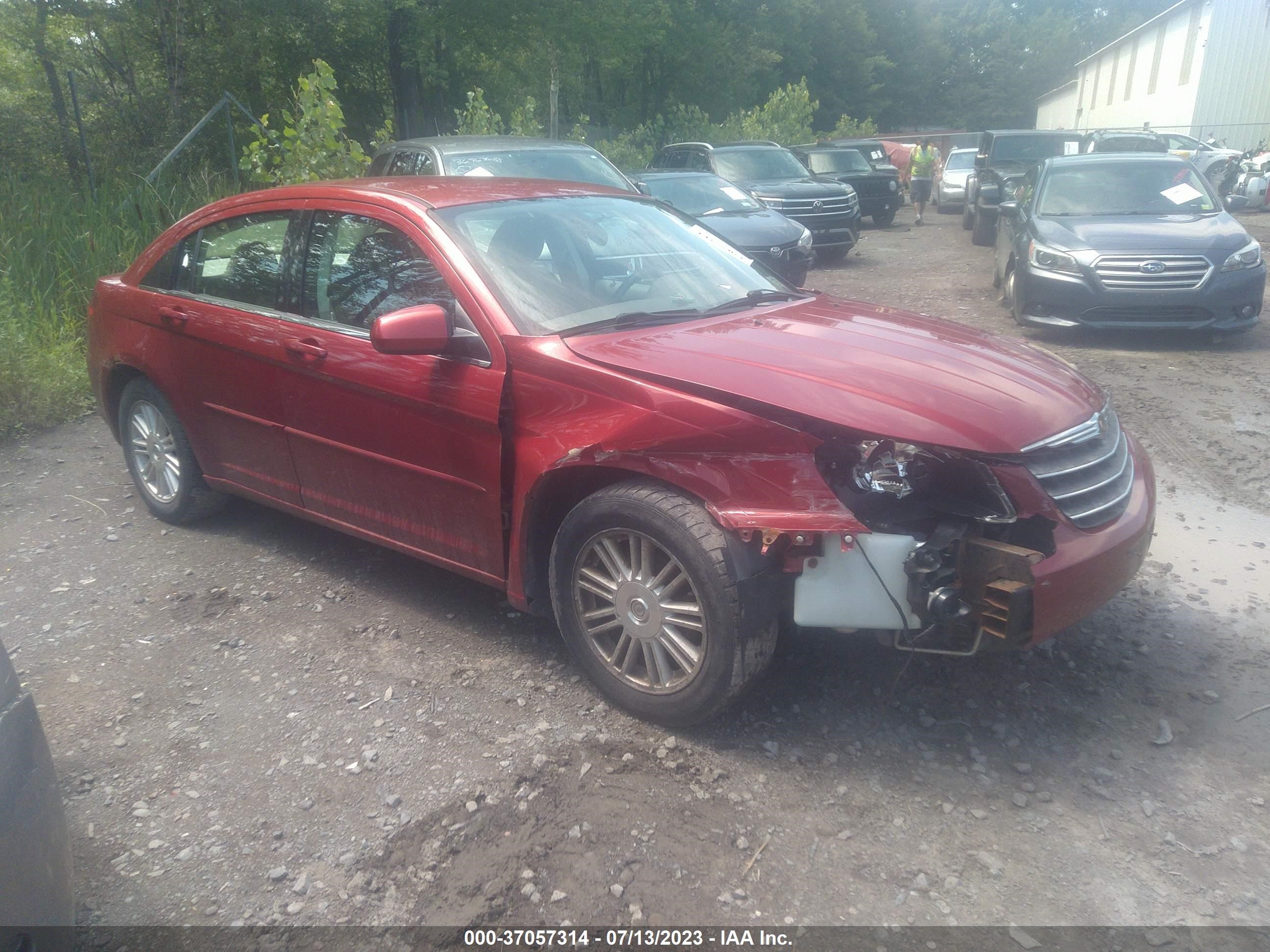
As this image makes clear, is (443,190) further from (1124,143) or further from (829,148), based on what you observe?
(829,148)

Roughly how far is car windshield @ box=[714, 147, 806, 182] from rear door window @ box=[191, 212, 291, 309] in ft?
38.4

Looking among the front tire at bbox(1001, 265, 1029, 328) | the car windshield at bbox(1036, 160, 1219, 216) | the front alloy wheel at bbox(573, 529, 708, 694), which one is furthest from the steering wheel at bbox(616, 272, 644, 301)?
the car windshield at bbox(1036, 160, 1219, 216)

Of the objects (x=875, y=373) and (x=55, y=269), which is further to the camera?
(x=55, y=269)

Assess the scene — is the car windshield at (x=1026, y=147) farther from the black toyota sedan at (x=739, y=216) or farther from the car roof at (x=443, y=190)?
the car roof at (x=443, y=190)

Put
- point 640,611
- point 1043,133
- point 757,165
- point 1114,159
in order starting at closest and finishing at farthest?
point 640,611 < point 1114,159 < point 757,165 < point 1043,133

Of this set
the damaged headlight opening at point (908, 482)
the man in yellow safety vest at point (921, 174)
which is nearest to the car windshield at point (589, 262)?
the damaged headlight opening at point (908, 482)

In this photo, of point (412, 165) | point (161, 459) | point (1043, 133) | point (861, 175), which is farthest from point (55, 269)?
point (1043, 133)

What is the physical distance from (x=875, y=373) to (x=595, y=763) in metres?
1.53

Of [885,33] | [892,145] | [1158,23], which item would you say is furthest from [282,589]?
[885,33]

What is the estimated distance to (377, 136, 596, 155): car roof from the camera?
30.5ft

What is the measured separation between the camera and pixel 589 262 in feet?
13.1

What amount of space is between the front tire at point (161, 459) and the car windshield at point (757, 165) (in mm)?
11694

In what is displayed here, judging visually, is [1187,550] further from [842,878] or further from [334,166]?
[334,166]

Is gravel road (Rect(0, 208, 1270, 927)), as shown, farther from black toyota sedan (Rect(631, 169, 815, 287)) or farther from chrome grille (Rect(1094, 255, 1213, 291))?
black toyota sedan (Rect(631, 169, 815, 287))
